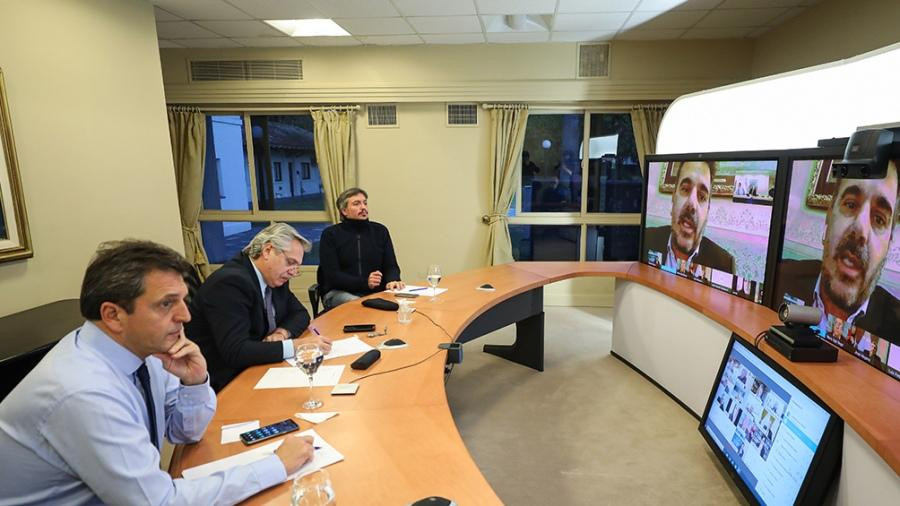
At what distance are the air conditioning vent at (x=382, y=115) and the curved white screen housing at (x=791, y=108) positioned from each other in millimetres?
2658

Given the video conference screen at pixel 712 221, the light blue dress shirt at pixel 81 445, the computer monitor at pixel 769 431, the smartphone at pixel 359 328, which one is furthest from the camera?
the video conference screen at pixel 712 221

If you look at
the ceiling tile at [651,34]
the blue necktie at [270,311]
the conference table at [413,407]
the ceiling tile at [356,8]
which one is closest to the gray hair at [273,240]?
the blue necktie at [270,311]

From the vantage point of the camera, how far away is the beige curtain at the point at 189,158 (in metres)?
5.02

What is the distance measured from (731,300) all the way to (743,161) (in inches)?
31.3

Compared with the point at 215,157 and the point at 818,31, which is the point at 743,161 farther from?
the point at 215,157

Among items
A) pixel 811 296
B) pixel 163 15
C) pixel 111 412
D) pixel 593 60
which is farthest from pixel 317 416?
pixel 593 60

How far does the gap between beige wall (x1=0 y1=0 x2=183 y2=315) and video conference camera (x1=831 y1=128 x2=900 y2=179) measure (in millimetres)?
3891

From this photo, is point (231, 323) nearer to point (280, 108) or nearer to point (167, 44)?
point (280, 108)

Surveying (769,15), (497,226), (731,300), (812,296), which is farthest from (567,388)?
(769,15)

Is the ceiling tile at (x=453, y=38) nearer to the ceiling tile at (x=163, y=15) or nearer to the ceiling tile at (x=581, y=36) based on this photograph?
the ceiling tile at (x=581, y=36)

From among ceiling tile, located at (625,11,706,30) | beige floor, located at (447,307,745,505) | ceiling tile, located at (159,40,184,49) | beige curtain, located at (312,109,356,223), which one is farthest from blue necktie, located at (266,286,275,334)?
ceiling tile, located at (159,40,184,49)

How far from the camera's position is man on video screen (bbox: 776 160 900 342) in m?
1.73

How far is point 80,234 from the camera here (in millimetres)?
2887

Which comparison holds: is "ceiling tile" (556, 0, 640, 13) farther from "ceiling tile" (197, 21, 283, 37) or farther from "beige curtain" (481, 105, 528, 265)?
"ceiling tile" (197, 21, 283, 37)
